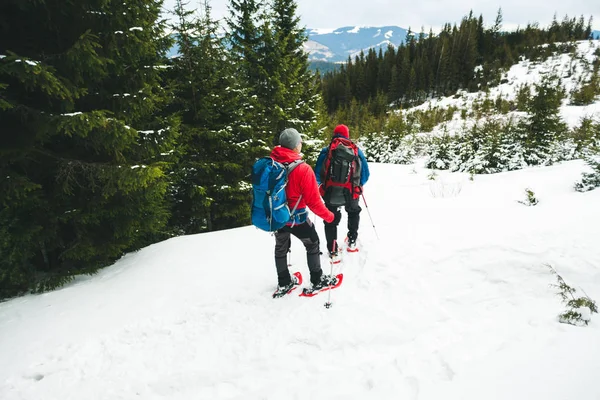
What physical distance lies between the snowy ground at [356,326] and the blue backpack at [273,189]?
1467mm

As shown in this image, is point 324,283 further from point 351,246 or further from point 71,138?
point 71,138

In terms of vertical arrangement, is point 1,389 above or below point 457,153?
above

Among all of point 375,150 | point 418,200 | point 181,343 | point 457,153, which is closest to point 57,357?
point 181,343

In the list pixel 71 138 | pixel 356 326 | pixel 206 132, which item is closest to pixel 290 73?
pixel 206 132

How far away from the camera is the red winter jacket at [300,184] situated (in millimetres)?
3678

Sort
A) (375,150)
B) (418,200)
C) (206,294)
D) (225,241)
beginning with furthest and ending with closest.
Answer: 1. (375,150)
2. (418,200)
3. (225,241)
4. (206,294)

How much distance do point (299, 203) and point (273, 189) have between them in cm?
43

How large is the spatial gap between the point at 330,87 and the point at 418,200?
252ft

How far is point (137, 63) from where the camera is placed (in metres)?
6.31

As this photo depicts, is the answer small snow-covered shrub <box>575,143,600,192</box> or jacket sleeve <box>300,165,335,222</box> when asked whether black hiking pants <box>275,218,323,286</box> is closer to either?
jacket sleeve <box>300,165,335,222</box>

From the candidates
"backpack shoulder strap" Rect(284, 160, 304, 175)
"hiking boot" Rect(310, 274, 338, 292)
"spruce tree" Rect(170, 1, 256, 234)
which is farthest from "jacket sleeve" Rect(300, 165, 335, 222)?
"spruce tree" Rect(170, 1, 256, 234)

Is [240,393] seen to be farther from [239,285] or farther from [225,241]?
[225,241]

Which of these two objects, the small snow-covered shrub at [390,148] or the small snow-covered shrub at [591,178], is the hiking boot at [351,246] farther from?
the small snow-covered shrub at [390,148]

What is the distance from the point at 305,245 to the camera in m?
4.17
